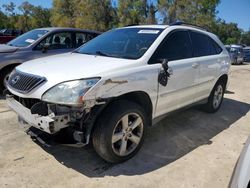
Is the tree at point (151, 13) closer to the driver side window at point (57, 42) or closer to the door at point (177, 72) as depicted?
the driver side window at point (57, 42)

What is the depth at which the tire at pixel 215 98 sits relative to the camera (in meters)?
5.89

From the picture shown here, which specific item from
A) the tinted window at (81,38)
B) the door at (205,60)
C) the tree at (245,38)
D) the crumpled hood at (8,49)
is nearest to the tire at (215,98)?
the door at (205,60)

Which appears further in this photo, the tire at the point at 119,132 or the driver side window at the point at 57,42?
the driver side window at the point at 57,42

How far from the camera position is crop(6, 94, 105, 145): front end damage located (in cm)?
312

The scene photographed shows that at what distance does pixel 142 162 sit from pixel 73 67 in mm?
1486

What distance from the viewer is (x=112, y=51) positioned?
13.9ft

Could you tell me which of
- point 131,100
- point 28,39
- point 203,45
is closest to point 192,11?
point 28,39

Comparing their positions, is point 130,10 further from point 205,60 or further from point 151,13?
point 205,60

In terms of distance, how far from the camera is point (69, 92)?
3152 mm

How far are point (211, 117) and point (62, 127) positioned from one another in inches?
144

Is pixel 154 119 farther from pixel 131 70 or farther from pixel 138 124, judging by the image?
pixel 131 70

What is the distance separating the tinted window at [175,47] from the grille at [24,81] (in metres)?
1.57

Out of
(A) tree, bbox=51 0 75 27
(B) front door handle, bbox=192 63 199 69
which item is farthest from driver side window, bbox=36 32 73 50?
(A) tree, bbox=51 0 75 27

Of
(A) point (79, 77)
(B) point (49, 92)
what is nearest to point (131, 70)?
(A) point (79, 77)
